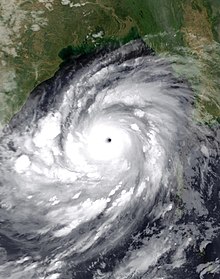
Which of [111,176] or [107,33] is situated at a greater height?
[107,33]

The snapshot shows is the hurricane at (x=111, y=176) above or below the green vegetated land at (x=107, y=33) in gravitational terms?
below

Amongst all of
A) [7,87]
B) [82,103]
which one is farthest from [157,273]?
[7,87]

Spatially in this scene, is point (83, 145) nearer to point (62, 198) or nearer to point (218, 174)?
point (62, 198)

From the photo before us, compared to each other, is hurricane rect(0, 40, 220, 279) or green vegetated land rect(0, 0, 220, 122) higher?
green vegetated land rect(0, 0, 220, 122)
